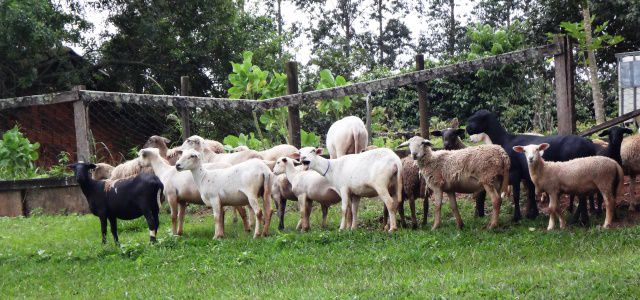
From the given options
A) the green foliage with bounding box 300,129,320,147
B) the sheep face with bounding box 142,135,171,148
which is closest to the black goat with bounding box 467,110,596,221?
the green foliage with bounding box 300,129,320,147

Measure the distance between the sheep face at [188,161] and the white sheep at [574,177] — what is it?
459 cm

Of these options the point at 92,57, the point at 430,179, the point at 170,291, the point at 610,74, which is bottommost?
the point at 170,291

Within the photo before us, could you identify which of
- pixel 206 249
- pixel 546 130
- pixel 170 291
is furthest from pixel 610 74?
pixel 170 291

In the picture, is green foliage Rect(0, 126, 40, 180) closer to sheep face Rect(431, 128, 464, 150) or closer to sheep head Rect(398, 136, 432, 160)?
sheep face Rect(431, 128, 464, 150)

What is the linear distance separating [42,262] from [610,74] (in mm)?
23401

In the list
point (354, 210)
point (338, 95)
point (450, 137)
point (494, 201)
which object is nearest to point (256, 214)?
point (354, 210)

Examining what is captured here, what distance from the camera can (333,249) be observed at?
32.9ft

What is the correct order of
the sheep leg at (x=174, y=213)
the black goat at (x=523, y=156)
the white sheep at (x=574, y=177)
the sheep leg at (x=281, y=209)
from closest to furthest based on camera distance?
1. the white sheep at (x=574, y=177)
2. the black goat at (x=523, y=156)
3. the sheep leg at (x=174, y=213)
4. the sheep leg at (x=281, y=209)

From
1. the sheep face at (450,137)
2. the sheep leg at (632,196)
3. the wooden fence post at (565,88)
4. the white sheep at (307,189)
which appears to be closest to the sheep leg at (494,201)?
the sheep leg at (632,196)

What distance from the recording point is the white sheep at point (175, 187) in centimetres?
1235

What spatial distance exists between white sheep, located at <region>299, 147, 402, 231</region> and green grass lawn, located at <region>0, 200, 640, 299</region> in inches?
17.9

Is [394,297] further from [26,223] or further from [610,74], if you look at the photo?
[610,74]

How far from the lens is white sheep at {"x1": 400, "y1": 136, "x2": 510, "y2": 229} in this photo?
1046 cm

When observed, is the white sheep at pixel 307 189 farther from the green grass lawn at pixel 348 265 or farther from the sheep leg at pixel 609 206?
the sheep leg at pixel 609 206
